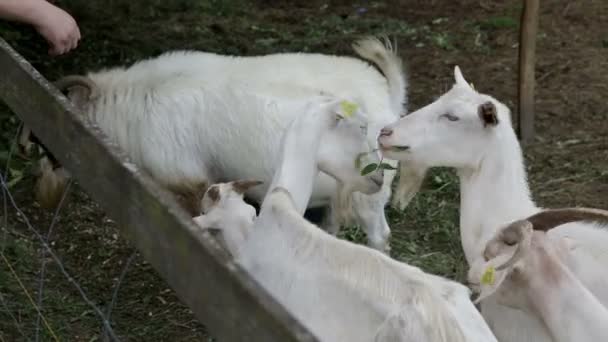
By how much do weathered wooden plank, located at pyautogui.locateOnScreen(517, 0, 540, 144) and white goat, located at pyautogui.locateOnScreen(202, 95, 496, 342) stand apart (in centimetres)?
292

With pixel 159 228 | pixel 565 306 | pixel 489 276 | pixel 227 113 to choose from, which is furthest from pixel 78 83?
pixel 159 228

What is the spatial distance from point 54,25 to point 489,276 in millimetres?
1878

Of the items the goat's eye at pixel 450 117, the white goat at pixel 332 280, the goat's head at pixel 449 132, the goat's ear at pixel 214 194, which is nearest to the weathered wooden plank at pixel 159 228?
the white goat at pixel 332 280

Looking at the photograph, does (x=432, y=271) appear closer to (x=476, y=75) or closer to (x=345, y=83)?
(x=345, y=83)

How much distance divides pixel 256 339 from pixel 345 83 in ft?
10.3

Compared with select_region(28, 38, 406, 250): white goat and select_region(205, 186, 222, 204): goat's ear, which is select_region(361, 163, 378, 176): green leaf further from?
select_region(28, 38, 406, 250): white goat

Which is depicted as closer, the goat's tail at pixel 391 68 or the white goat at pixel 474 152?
the white goat at pixel 474 152

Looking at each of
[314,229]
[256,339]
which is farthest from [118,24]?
[256,339]

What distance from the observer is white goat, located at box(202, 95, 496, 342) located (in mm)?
2365

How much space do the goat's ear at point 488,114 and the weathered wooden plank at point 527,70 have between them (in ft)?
8.55

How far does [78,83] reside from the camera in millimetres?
4691

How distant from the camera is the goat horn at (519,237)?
Answer: 111 inches

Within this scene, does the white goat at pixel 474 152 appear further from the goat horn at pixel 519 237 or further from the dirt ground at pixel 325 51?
the dirt ground at pixel 325 51

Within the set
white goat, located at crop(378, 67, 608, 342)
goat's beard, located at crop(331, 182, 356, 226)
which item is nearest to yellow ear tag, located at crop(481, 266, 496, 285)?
white goat, located at crop(378, 67, 608, 342)
